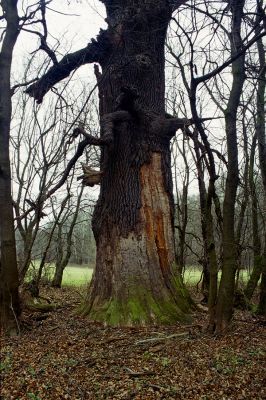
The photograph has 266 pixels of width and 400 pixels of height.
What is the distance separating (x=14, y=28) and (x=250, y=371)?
5912 mm

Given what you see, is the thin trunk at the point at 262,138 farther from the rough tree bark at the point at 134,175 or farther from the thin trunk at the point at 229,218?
the thin trunk at the point at 229,218

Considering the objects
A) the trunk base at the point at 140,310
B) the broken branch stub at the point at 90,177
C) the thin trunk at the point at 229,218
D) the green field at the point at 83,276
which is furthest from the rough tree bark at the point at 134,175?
the green field at the point at 83,276

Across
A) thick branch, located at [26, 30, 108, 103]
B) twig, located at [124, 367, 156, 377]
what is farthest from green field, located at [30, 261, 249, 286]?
twig, located at [124, 367, 156, 377]

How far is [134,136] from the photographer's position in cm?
725

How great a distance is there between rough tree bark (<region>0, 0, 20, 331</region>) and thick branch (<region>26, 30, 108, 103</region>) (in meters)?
1.25

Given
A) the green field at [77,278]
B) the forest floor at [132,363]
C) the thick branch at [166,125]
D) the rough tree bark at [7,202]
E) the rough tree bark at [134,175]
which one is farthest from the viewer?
the green field at [77,278]

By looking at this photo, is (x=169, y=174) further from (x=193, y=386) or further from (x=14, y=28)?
(x=193, y=386)

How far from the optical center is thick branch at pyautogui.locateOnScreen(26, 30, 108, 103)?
7480mm

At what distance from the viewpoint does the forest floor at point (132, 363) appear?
407 cm

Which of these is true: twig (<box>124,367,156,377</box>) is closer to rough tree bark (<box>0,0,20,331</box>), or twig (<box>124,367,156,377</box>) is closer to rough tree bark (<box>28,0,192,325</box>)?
rough tree bark (<box>28,0,192,325</box>)

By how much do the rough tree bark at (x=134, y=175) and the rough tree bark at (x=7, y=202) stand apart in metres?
1.31

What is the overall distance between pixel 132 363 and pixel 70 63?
538 cm

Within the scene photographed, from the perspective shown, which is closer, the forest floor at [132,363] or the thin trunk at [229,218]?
the forest floor at [132,363]

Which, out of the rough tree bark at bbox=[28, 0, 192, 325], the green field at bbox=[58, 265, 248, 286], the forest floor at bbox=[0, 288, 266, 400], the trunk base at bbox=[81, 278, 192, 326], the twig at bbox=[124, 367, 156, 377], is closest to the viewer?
the forest floor at bbox=[0, 288, 266, 400]
